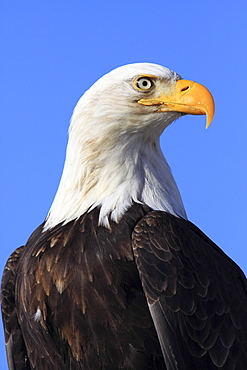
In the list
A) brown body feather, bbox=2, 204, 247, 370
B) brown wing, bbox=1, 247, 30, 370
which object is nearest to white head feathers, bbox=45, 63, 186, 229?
brown body feather, bbox=2, 204, 247, 370

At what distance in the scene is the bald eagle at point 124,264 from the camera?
6.10 metres

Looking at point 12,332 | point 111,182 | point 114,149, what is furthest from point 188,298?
point 12,332

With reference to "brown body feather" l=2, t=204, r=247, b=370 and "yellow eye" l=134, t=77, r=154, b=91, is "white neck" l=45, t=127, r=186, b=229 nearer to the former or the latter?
"brown body feather" l=2, t=204, r=247, b=370

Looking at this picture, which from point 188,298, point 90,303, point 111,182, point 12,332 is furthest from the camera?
point 12,332

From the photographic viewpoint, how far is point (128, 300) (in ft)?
20.1

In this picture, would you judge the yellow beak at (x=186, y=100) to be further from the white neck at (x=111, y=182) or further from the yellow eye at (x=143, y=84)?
the white neck at (x=111, y=182)

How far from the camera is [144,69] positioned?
668 cm

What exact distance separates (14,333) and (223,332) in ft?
6.25

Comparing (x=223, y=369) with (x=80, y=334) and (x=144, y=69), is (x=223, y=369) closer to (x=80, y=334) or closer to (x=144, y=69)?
(x=80, y=334)

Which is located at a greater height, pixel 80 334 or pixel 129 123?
pixel 129 123

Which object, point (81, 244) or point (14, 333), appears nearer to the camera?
point (81, 244)

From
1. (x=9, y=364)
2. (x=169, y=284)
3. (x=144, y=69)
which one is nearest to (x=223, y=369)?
(x=169, y=284)

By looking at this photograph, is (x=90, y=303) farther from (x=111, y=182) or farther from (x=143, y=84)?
(x=143, y=84)

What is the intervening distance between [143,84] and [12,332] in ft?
8.40
